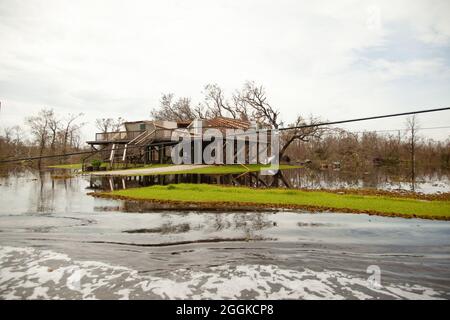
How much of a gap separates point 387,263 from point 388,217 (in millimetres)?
5532

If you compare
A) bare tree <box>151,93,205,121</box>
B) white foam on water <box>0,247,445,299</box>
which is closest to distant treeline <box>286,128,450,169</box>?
bare tree <box>151,93,205,121</box>

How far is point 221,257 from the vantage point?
6.15 m

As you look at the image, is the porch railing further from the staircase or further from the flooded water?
the flooded water

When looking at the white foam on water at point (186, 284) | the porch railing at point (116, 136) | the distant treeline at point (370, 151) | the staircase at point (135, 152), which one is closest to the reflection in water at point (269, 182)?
the staircase at point (135, 152)

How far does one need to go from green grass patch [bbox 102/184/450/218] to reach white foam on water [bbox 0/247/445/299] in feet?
25.2

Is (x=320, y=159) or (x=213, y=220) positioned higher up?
(x=320, y=159)

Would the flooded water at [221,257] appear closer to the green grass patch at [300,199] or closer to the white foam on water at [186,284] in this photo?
the white foam on water at [186,284]

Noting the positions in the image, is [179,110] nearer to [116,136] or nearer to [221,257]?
[116,136]

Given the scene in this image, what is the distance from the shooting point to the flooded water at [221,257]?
4582 millimetres

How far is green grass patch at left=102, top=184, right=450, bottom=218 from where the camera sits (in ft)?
38.0

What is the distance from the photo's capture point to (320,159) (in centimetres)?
6981

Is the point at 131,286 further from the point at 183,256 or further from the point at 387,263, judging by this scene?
the point at 387,263

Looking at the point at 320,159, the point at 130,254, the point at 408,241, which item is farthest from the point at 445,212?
the point at 320,159
